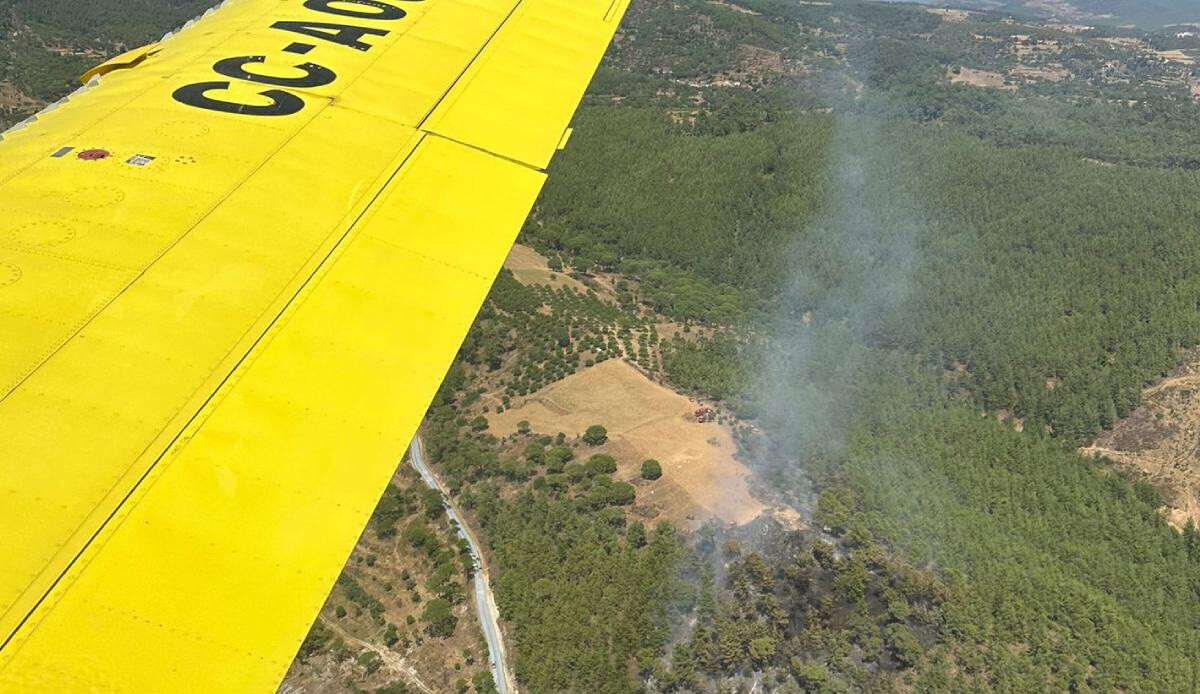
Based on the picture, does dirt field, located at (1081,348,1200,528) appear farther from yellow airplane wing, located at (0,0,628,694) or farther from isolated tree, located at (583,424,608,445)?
yellow airplane wing, located at (0,0,628,694)

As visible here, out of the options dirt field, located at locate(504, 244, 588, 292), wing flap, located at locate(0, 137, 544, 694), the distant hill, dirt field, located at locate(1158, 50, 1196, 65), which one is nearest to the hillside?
dirt field, located at locate(504, 244, 588, 292)

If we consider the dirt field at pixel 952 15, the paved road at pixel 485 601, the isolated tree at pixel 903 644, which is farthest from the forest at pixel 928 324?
the dirt field at pixel 952 15

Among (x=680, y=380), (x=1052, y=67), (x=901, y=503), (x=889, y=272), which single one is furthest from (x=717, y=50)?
(x=901, y=503)

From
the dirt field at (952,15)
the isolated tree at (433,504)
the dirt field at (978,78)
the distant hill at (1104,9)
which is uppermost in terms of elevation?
the distant hill at (1104,9)

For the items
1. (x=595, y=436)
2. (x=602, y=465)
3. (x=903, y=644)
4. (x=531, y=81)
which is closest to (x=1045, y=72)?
(x=595, y=436)

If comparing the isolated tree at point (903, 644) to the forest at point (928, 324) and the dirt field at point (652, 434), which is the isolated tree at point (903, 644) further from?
the dirt field at point (652, 434)

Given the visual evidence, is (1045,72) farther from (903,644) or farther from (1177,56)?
(903,644)
